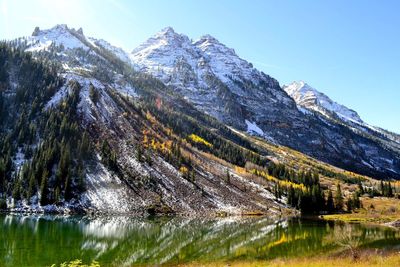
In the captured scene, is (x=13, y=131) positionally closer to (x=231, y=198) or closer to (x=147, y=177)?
(x=147, y=177)

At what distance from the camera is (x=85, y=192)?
137750 millimetres

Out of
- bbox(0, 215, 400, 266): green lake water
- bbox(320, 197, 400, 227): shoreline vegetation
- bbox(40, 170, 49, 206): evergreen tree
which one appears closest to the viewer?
bbox(0, 215, 400, 266): green lake water

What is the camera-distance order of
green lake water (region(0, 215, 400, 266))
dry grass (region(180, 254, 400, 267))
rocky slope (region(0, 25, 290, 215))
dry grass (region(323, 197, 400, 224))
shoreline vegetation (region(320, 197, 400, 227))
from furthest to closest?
dry grass (region(323, 197, 400, 224)), shoreline vegetation (region(320, 197, 400, 227)), rocky slope (region(0, 25, 290, 215)), green lake water (region(0, 215, 400, 266)), dry grass (region(180, 254, 400, 267))

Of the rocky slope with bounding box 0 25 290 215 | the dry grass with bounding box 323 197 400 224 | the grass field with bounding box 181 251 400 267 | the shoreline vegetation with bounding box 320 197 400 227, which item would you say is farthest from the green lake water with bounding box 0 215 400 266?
the dry grass with bounding box 323 197 400 224

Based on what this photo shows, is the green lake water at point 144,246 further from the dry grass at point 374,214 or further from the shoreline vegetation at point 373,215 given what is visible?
the dry grass at point 374,214

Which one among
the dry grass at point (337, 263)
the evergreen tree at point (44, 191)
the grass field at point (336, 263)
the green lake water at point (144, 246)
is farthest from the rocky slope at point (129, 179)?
the dry grass at point (337, 263)

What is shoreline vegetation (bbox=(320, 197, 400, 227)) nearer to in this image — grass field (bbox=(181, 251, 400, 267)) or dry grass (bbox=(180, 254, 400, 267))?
grass field (bbox=(181, 251, 400, 267))

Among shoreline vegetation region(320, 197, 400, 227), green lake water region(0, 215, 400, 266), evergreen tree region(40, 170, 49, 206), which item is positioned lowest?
shoreline vegetation region(320, 197, 400, 227)

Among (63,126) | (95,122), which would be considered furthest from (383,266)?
(95,122)

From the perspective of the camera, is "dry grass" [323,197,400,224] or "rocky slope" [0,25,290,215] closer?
"rocky slope" [0,25,290,215]

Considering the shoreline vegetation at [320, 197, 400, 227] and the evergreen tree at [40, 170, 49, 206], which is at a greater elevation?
the evergreen tree at [40, 170, 49, 206]

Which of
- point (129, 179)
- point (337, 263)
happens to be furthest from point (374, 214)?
point (337, 263)

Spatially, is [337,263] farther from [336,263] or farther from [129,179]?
[129,179]

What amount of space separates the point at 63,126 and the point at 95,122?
76.2 ft
